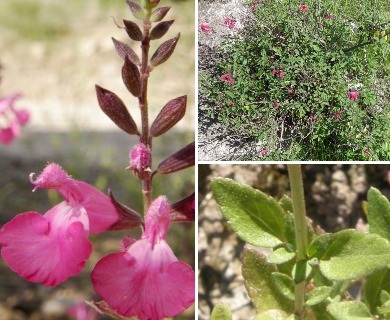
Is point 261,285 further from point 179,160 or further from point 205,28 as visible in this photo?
point 205,28

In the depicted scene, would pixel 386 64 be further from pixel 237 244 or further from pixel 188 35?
pixel 188 35

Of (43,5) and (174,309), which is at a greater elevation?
(43,5)

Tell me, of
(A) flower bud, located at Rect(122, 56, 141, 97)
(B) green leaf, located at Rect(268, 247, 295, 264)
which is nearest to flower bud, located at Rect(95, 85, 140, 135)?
(A) flower bud, located at Rect(122, 56, 141, 97)

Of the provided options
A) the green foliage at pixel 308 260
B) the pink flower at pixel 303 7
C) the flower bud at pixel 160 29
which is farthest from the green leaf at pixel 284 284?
the pink flower at pixel 303 7

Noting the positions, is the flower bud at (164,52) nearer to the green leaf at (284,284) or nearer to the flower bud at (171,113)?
Result: the flower bud at (171,113)

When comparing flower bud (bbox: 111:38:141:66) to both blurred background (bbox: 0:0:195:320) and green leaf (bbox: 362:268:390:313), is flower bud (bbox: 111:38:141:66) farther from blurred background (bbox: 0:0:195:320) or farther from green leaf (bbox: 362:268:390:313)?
blurred background (bbox: 0:0:195:320)

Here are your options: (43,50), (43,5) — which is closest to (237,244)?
(43,50)

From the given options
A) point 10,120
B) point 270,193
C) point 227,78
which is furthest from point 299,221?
point 10,120
